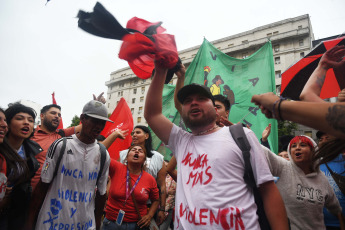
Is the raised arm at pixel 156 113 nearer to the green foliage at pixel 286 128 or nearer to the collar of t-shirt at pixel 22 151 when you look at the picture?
the collar of t-shirt at pixel 22 151

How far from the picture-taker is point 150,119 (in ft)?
6.00

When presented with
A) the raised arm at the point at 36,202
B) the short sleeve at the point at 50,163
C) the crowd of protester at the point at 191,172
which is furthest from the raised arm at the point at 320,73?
the raised arm at the point at 36,202

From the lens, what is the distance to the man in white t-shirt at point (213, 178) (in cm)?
124

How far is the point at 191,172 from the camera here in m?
1.48

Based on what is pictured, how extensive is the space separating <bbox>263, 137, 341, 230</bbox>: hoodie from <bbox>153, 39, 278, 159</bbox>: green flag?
2.86m

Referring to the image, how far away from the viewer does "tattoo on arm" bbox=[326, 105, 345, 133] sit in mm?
854

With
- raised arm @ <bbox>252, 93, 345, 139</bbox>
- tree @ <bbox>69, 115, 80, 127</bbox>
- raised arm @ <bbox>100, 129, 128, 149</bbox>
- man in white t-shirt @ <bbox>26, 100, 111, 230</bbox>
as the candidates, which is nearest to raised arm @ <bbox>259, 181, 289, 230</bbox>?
raised arm @ <bbox>252, 93, 345, 139</bbox>

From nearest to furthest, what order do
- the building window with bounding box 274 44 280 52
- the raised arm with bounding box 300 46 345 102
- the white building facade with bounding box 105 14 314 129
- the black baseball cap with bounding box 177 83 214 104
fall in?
the raised arm with bounding box 300 46 345 102, the black baseball cap with bounding box 177 83 214 104, the white building facade with bounding box 105 14 314 129, the building window with bounding box 274 44 280 52

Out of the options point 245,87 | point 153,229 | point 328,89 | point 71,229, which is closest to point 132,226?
point 153,229

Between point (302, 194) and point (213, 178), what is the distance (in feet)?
5.09

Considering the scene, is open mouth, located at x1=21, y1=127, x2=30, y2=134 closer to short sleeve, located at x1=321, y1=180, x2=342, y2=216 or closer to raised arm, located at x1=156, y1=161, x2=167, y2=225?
raised arm, located at x1=156, y1=161, x2=167, y2=225

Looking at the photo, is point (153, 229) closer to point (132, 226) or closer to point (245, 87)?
point (132, 226)

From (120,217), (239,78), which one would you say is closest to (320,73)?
(120,217)

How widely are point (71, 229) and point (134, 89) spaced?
40397 millimetres
